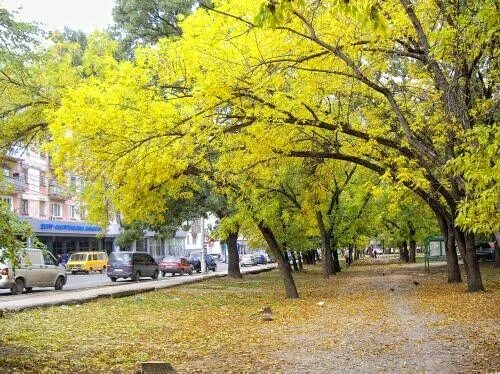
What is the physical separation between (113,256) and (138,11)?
14040 mm

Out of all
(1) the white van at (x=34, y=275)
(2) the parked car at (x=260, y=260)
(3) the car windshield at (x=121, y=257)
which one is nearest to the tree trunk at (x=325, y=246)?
(3) the car windshield at (x=121, y=257)

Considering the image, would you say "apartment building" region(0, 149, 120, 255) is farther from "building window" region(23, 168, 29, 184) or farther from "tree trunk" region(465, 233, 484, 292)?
"tree trunk" region(465, 233, 484, 292)

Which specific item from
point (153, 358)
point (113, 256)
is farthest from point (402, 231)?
point (153, 358)

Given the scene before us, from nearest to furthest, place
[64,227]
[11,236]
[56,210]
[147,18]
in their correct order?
1. [11,236]
2. [147,18]
3. [64,227]
4. [56,210]

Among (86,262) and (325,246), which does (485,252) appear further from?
(86,262)

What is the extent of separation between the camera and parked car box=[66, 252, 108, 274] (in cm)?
4838

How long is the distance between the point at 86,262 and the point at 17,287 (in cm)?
2651

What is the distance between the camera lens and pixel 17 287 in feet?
74.2

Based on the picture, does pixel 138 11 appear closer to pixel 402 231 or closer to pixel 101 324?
pixel 101 324

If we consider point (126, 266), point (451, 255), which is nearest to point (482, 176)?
point (451, 255)

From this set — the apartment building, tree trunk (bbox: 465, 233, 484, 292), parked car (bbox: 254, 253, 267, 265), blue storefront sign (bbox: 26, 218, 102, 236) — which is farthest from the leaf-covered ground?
parked car (bbox: 254, 253, 267, 265)

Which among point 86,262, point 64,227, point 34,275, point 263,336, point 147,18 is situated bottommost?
point 263,336

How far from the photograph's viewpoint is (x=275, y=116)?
1306cm

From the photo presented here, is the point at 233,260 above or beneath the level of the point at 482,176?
beneath
